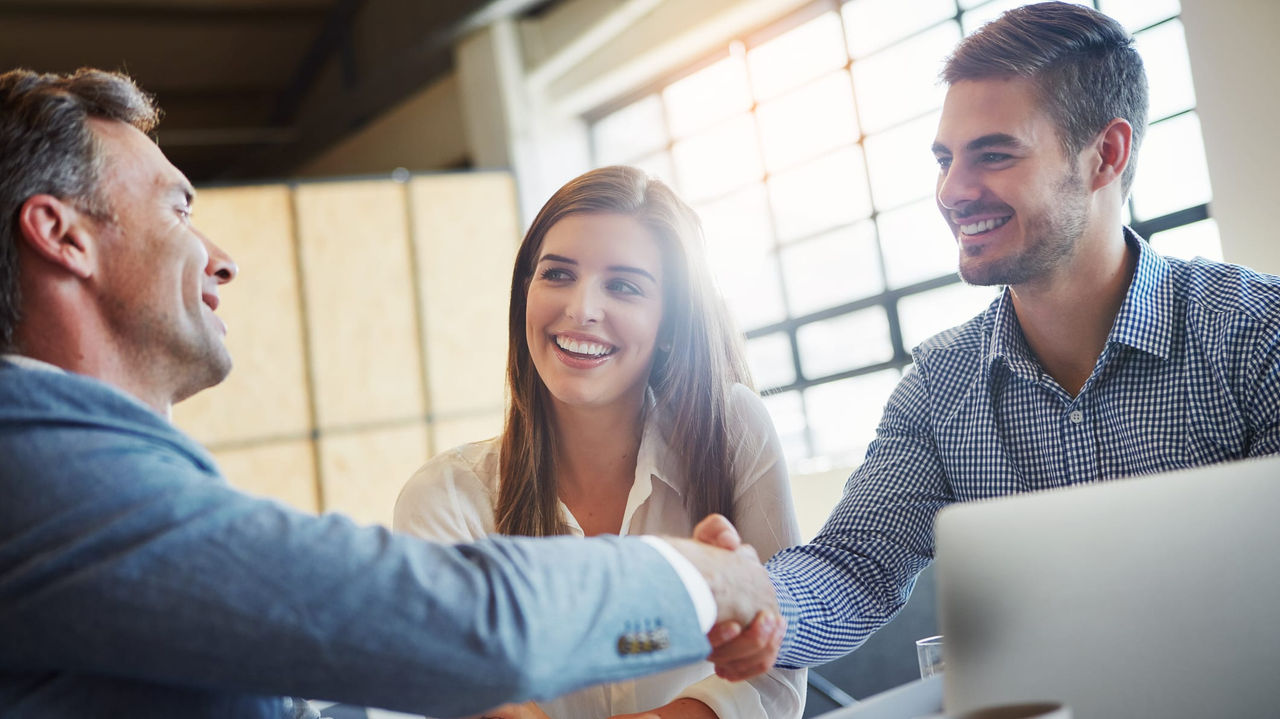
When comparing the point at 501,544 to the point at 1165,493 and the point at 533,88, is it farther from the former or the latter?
the point at 533,88

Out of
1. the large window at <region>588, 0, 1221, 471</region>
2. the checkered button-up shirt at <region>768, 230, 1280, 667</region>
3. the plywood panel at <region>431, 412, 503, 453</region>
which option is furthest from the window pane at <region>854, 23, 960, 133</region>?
the checkered button-up shirt at <region>768, 230, 1280, 667</region>

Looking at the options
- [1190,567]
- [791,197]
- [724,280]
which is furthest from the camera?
[724,280]

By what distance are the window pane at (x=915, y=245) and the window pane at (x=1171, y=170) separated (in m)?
0.76

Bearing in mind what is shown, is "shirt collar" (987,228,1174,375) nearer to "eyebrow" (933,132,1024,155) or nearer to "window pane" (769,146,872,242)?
"eyebrow" (933,132,1024,155)

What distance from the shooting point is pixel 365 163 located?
7.05m

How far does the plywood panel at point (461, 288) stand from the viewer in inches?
205

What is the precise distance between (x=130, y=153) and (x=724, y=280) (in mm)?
4131

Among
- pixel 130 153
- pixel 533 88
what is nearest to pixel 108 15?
pixel 533 88

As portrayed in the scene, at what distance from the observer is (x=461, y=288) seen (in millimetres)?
5289

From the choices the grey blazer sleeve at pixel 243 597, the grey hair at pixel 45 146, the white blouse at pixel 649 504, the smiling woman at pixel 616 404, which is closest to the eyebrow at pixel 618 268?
the smiling woman at pixel 616 404

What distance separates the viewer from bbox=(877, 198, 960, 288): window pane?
4258 millimetres

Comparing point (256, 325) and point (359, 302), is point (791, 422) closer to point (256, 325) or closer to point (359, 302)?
point (359, 302)

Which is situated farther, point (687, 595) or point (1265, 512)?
point (687, 595)

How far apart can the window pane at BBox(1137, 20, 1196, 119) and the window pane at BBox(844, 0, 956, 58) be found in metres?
0.84
